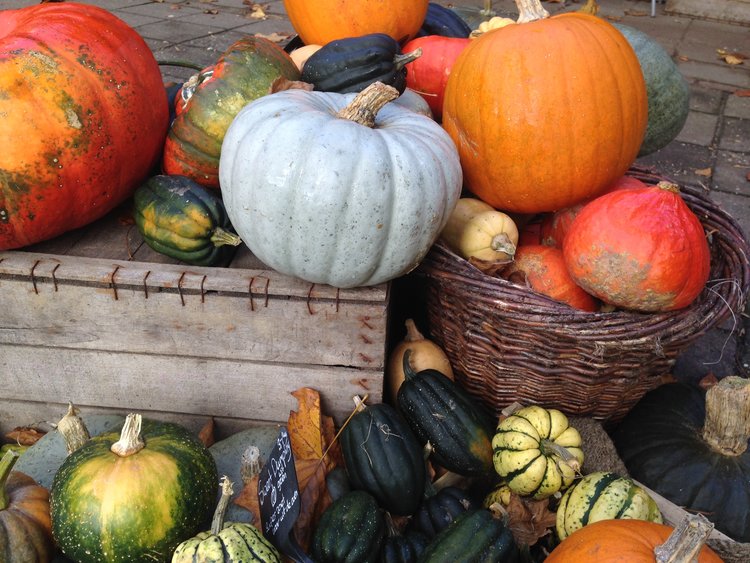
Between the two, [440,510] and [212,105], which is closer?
[440,510]

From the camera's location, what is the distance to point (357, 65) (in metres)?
2.02

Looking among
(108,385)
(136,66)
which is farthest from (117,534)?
(136,66)

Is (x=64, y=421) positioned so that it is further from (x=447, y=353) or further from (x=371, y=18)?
(x=371, y=18)

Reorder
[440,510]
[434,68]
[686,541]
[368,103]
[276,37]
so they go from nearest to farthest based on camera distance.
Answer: [686,541]
[368,103]
[440,510]
[434,68]
[276,37]

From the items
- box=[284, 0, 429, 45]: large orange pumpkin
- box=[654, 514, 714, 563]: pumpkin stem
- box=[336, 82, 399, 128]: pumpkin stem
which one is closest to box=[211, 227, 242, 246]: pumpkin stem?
box=[336, 82, 399, 128]: pumpkin stem

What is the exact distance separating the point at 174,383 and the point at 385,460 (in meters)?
0.66

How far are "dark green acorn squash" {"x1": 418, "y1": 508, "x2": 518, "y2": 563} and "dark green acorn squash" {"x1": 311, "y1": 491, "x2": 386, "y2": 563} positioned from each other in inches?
5.4

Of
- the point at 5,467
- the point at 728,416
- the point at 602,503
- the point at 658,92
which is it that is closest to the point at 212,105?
the point at 5,467

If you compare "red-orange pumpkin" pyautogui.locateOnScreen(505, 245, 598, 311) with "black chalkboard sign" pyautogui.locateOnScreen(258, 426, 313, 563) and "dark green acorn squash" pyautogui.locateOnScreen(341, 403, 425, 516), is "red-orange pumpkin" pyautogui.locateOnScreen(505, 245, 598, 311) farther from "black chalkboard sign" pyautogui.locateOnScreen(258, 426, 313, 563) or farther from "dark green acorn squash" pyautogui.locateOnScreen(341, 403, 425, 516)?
"black chalkboard sign" pyautogui.locateOnScreen(258, 426, 313, 563)

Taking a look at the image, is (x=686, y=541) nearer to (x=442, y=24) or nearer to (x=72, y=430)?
(x=72, y=430)

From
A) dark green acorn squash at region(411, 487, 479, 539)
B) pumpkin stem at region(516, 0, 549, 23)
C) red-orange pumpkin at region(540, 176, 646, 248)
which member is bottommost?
dark green acorn squash at region(411, 487, 479, 539)

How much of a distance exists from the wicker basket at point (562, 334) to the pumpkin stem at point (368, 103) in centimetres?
43

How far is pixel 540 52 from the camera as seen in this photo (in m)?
1.87

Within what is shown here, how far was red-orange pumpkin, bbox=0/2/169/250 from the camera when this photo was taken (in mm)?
1640
